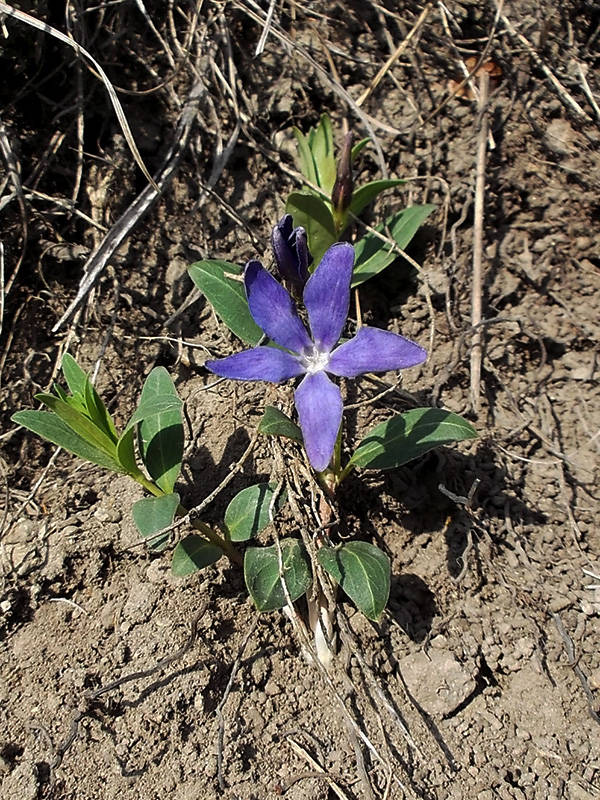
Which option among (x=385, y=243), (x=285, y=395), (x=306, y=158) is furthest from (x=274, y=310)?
(x=306, y=158)

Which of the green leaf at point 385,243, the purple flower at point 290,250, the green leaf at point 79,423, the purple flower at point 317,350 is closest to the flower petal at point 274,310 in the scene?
the purple flower at point 317,350

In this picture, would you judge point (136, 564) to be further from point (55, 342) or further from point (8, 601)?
point (55, 342)

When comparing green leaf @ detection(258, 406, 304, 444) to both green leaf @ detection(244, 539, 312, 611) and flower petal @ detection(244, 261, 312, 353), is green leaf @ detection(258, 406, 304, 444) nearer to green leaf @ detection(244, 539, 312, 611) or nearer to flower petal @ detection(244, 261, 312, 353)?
flower petal @ detection(244, 261, 312, 353)

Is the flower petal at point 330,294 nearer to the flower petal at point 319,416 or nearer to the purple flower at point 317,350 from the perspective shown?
the purple flower at point 317,350

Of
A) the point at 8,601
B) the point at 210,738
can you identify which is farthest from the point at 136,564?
the point at 210,738

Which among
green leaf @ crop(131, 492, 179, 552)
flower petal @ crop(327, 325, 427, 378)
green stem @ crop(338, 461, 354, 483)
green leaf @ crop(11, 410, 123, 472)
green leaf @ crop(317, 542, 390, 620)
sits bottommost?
green leaf @ crop(317, 542, 390, 620)

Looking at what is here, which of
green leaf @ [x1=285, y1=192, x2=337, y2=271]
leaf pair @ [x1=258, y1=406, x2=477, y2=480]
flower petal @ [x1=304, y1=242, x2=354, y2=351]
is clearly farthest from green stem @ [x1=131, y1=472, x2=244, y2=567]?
green leaf @ [x1=285, y1=192, x2=337, y2=271]
